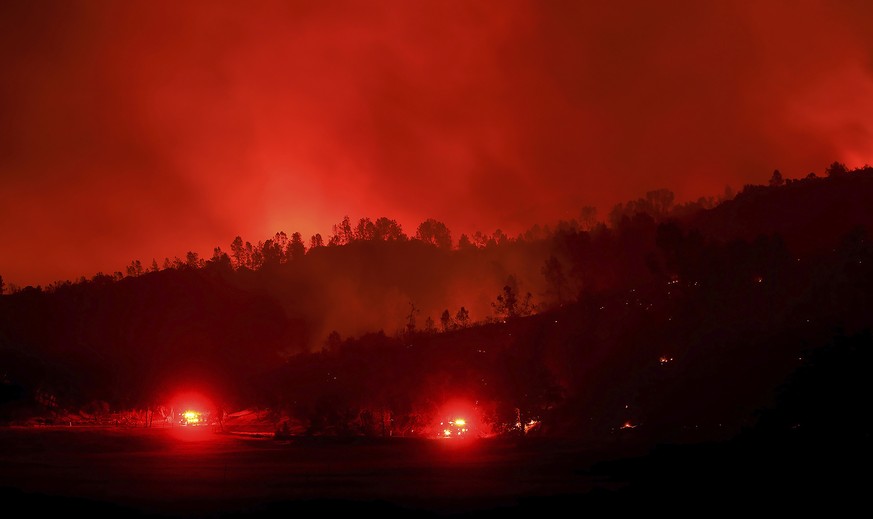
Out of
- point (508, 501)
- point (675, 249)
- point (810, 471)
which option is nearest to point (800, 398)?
point (810, 471)

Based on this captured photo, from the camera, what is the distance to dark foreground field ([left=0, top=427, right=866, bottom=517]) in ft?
110

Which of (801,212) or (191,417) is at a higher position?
(801,212)

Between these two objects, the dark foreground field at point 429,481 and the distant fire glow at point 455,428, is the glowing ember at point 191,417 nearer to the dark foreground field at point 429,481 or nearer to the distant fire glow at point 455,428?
the distant fire glow at point 455,428

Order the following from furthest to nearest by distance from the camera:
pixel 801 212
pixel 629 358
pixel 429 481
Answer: pixel 801 212, pixel 629 358, pixel 429 481

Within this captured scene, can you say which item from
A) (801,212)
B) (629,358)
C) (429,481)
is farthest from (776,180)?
(429,481)

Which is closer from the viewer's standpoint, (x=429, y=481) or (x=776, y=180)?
(x=429, y=481)

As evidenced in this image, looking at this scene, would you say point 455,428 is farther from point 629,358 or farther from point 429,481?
point 429,481

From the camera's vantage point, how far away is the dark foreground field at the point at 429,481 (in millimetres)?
33625

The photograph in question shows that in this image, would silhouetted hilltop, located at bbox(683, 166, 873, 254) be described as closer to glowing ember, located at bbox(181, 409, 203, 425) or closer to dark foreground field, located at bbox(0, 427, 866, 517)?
dark foreground field, located at bbox(0, 427, 866, 517)

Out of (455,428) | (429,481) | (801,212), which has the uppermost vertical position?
(801,212)

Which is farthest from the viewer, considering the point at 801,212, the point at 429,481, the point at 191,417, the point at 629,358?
the point at 191,417

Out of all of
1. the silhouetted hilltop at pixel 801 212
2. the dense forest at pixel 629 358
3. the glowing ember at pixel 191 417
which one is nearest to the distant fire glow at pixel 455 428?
the dense forest at pixel 629 358

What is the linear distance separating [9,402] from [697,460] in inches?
3952

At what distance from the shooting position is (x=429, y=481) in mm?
46250
